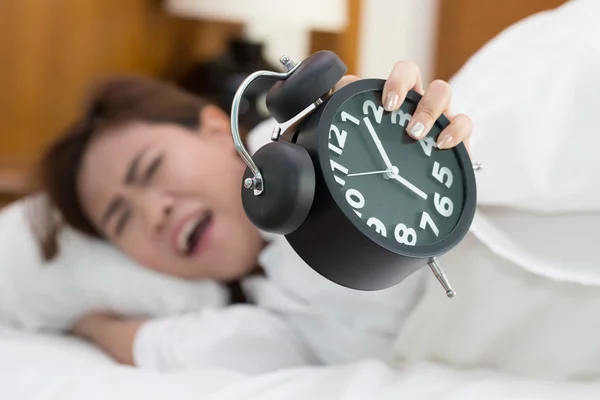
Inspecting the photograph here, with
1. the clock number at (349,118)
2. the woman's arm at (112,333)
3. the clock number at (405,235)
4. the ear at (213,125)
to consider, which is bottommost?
the woman's arm at (112,333)

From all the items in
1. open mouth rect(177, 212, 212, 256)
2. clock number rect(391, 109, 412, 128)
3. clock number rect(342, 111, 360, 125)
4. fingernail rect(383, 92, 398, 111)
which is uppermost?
fingernail rect(383, 92, 398, 111)

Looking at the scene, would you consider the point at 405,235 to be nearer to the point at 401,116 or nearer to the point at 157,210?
the point at 401,116

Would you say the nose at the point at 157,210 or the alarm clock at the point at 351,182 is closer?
the alarm clock at the point at 351,182

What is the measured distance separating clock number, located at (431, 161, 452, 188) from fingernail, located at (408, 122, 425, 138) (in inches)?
1.2

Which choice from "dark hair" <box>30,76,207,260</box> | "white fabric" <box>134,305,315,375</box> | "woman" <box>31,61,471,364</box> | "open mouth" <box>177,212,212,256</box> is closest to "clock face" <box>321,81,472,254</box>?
"woman" <box>31,61,471,364</box>

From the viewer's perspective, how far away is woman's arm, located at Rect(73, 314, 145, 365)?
916 millimetres

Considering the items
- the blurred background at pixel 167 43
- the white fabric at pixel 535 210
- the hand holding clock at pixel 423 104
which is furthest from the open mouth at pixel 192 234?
the blurred background at pixel 167 43

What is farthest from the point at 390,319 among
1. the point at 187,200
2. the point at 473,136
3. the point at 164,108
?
the point at 164,108

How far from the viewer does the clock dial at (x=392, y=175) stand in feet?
1.49

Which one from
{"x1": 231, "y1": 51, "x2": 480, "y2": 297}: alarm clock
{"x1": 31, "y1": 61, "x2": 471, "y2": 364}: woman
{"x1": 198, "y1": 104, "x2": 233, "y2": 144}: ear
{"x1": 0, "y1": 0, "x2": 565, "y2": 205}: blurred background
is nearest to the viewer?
{"x1": 231, "y1": 51, "x2": 480, "y2": 297}: alarm clock

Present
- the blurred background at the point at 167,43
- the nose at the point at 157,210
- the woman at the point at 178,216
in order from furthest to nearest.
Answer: the blurred background at the point at 167,43
the nose at the point at 157,210
the woman at the point at 178,216

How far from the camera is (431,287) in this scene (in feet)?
2.35

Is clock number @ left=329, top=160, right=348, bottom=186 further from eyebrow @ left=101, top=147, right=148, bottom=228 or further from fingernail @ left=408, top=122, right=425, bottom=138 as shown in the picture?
eyebrow @ left=101, top=147, right=148, bottom=228

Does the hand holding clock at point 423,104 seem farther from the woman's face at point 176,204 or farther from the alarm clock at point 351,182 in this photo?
the woman's face at point 176,204
